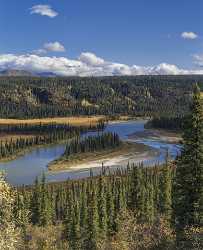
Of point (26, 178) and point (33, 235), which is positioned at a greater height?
point (33, 235)

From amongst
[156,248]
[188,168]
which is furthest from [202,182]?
[156,248]

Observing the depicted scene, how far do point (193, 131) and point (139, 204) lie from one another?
55395 millimetres

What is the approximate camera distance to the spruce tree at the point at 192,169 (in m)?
40.8

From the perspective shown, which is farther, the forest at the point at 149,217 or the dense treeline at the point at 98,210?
the dense treeline at the point at 98,210

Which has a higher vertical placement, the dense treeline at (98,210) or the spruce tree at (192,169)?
the spruce tree at (192,169)

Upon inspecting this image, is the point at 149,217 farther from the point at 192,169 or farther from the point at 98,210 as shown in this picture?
the point at 192,169

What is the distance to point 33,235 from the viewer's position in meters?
81.7

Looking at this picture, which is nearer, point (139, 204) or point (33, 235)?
point (33, 235)

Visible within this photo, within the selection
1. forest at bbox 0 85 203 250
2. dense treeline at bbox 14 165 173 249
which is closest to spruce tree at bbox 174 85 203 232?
forest at bbox 0 85 203 250

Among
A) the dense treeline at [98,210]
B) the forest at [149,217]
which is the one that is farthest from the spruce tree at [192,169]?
the dense treeline at [98,210]

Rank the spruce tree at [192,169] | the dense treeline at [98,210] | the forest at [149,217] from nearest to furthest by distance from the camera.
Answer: the forest at [149,217] < the spruce tree at [192,169] < the dense treeline at [98,210]

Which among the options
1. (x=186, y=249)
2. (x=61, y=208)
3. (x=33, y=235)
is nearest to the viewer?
(x=186, y=249)

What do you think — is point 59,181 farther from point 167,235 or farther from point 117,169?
point 167,235

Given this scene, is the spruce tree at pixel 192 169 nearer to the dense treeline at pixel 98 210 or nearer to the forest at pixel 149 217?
the forest at pixel 149 217
